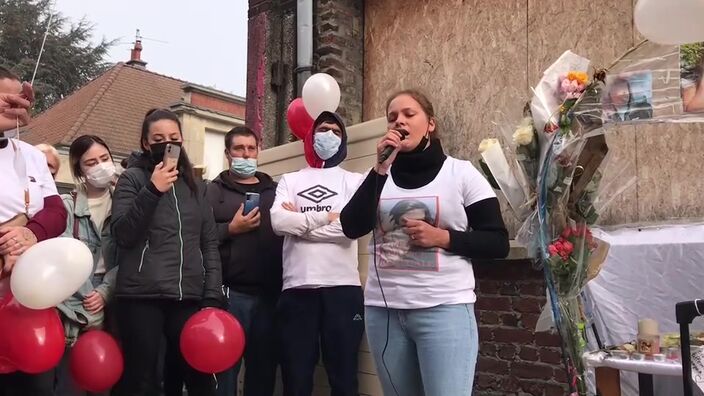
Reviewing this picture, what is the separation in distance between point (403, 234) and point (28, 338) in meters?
1.66

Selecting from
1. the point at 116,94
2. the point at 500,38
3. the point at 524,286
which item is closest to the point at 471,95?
the point at 500,38

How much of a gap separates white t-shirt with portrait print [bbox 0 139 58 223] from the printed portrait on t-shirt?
1.60 m

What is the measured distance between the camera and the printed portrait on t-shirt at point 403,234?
2574 millimetres

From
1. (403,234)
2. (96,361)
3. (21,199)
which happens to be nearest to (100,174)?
(21,199)

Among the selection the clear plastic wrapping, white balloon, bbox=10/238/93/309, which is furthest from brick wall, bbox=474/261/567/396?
white balloon, bbox=10/238/93/309

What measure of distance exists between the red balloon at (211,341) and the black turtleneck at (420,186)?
1053mm

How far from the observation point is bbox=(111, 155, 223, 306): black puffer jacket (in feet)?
10.8

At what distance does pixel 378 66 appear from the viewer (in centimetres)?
557

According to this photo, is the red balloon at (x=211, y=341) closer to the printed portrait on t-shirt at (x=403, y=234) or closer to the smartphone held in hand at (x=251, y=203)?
the smartphone held in hand at (x=251, y=203)

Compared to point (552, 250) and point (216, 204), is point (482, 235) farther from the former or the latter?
point (216, 204)

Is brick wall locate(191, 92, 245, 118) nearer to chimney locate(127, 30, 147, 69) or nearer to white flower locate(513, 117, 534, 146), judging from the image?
chimney locate(127, 30, 147, 69)

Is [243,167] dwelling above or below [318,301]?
above

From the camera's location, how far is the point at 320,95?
14.8 feet

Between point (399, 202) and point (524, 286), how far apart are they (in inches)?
72.4
